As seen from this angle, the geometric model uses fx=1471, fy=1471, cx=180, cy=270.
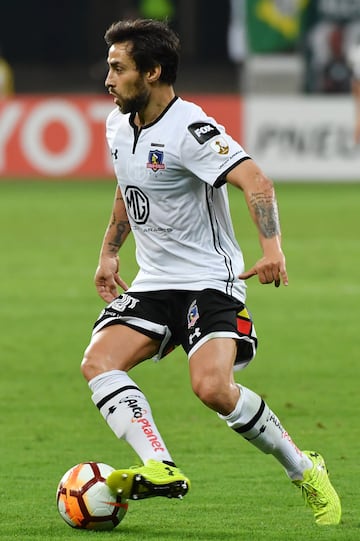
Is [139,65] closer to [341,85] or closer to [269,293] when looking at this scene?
[269,293]

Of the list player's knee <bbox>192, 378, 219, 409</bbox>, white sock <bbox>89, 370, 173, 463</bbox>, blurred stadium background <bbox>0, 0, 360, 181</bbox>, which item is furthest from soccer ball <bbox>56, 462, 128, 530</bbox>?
blurred stadium background <bbox>0, 0, 360, 181</bbox>

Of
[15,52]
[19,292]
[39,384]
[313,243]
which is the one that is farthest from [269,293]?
[15,52]

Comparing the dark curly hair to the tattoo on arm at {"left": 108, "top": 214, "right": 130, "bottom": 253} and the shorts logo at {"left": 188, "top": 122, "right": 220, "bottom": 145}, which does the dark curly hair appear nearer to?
the shorts logo at {"left": 188, "top": 122, "right": 220, "bottom": 145}

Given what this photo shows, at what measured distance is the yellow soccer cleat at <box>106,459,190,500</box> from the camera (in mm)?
5832

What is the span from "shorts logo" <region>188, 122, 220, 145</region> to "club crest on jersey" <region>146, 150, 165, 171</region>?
0.18m

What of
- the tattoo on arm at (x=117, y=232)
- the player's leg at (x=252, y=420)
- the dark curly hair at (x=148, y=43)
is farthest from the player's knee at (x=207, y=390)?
the dark curly hair at (x=148, y=43)

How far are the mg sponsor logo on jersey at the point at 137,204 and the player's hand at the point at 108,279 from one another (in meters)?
0.42

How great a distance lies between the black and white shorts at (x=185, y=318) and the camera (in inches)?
252

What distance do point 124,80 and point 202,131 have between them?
41cm

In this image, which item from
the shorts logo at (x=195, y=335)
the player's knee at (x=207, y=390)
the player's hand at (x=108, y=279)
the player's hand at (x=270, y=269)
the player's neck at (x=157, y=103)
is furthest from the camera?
the player's hand at (x=108, y=279)

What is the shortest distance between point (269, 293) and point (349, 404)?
5661 millimetres

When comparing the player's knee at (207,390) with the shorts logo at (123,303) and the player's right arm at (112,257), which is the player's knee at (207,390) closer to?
the shorts logo at (123,303)

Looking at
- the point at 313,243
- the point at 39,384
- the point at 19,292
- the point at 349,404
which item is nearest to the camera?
the point at 349,404

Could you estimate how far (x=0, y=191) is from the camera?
26.1 metres
